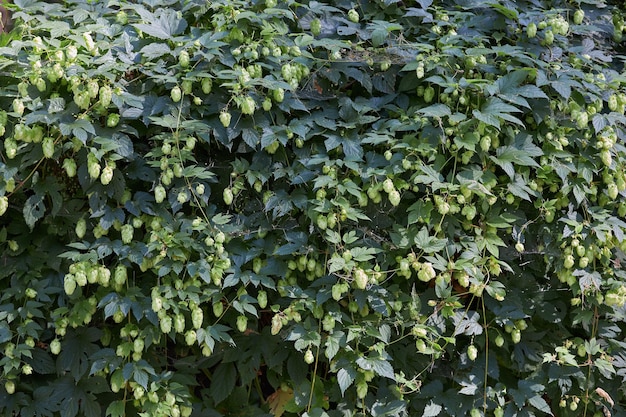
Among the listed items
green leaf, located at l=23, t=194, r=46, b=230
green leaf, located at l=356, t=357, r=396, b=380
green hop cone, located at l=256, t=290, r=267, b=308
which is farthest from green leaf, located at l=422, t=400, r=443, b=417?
green leaf, located at l=23, t=194, r=46, b=230

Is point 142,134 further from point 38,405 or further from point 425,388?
point 425,388

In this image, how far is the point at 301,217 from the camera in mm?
2652

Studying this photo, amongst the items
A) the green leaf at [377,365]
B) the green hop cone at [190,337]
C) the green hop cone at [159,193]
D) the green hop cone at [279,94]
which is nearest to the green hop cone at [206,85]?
the green hop cone at [279,94]

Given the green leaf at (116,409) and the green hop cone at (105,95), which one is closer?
the green hop cone at (105,95)

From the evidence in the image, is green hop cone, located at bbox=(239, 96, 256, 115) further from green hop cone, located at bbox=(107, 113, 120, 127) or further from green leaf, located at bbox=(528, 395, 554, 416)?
green leaf, located at bbox=(528, 395, 554, 416)

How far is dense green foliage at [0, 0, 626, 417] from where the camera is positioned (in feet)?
8.29

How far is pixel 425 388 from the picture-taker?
2.69 metres

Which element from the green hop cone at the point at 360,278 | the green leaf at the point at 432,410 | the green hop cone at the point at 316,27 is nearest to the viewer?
the green hop cone at the point at 360,278

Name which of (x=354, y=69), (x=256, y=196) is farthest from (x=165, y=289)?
(x=354, y=69)

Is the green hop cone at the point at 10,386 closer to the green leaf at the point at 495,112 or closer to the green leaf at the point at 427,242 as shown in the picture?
the green leaf at the point at 427,242

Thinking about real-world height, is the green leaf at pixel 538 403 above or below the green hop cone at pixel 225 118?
below

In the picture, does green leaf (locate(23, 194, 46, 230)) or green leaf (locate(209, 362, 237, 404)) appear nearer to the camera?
green leaf (locate(23, 194, 46, 230))

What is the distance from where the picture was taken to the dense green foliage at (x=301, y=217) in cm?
253

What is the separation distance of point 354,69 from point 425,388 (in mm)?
1235
